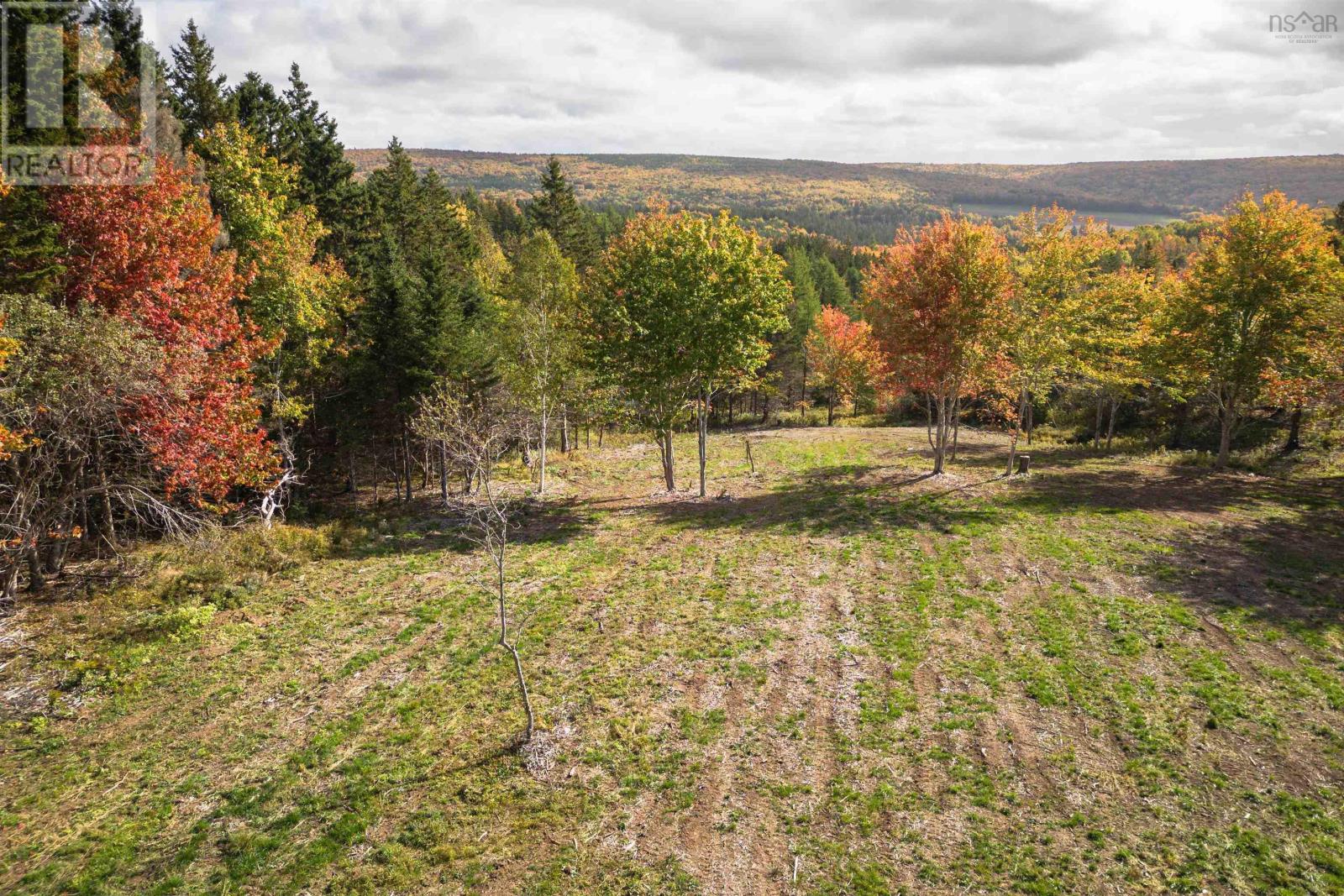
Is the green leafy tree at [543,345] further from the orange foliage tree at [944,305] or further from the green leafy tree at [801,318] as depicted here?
the green leafy tree at [801,318]

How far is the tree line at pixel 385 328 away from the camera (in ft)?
62.3

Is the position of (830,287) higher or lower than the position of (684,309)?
higher

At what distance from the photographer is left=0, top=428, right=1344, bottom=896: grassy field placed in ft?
34.2

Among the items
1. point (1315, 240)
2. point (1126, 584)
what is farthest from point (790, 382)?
point (1126, 584)

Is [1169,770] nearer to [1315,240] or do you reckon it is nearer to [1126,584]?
[1126,584]

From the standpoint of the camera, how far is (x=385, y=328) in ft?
102

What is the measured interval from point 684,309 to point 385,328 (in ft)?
50.4

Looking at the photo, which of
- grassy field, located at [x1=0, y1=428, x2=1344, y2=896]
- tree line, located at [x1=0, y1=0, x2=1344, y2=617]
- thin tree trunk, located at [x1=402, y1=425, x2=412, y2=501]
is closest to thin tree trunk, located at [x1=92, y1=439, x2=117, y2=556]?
tree line, located at [x1=0, y1=0, x2=1344, y2=617]

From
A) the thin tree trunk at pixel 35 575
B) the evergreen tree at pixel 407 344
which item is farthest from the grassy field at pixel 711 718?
the evergreen tree at pixel 407 344

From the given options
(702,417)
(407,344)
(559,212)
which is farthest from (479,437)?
(559,212)

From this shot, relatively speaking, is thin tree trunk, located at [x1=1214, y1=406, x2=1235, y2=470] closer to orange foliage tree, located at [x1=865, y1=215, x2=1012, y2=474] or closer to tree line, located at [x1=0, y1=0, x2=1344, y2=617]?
tree line, located at [x1=0, y1=0, x2=1344, y2=617]

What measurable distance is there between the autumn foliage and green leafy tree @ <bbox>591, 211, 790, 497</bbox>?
570 inches

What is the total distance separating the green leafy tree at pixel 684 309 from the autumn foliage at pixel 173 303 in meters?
14.5

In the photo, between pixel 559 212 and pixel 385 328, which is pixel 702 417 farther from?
pixel 559 212
